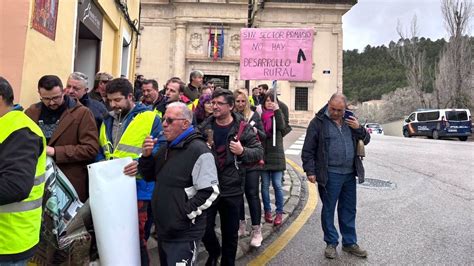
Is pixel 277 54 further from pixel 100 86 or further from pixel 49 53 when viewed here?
pixel 49 53

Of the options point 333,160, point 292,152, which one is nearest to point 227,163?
point 333,160

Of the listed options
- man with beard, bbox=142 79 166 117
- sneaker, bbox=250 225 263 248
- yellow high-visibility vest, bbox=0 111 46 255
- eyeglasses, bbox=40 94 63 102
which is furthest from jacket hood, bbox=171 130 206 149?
sneaker, bbox=250 225 263 248

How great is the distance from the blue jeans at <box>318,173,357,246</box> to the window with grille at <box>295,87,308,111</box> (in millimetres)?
32821

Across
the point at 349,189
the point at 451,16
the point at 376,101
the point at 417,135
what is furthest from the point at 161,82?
the point at 376,101

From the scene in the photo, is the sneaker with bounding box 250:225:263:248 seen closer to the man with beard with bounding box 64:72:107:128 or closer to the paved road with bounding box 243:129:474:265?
the paved road with bounding box 243:129:474:265

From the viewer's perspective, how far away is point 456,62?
115 feet

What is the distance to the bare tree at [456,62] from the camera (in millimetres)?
34125

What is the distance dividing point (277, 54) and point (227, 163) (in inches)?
152

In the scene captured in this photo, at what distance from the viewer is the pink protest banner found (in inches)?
268

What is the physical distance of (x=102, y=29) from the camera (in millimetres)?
8016

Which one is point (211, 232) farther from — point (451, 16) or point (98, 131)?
point (451, 16)

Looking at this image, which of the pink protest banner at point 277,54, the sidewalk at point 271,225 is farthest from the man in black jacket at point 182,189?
the pink protest banner at point 277,54

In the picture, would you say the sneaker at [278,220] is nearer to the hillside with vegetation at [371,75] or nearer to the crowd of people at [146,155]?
the crowd of people at [146,155]

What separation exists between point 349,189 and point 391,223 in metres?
1.60
